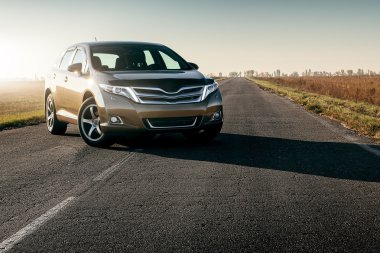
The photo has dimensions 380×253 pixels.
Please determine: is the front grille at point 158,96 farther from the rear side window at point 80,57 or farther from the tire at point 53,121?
the tire at point 53,121

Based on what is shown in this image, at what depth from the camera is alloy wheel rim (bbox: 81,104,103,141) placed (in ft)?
25.8

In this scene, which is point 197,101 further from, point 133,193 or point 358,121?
point 358,121

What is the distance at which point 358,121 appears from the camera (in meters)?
11.5

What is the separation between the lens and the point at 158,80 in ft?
24.2

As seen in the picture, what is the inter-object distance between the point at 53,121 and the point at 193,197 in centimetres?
593

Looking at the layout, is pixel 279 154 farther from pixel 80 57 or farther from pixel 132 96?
pixel 80 57

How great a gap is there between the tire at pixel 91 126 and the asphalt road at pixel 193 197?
0.70ft

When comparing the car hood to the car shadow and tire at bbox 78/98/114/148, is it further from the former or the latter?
the car shadow

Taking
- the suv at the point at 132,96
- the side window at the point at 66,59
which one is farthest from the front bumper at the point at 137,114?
the side window at the point at 66,59

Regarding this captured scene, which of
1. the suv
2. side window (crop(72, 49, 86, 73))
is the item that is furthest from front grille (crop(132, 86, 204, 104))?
side window (crop(72, 49, 86, 73))

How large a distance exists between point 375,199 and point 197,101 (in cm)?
360

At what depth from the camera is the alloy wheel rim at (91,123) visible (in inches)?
310

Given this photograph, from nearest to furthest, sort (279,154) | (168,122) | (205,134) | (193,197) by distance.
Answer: (193,197)
(279,154)
(168,122)
(205,134)

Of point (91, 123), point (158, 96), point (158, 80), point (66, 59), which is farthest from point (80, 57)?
point (158, 96)
